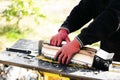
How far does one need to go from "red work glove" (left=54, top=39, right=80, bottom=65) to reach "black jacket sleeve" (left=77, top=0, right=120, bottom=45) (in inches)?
3.4

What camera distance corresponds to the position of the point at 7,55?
259cm

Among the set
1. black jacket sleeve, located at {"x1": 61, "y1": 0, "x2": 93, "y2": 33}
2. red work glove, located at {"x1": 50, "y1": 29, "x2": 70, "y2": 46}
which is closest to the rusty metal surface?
red work glove, located at {"x1": 50, "y1": 29, "x2": 70, "y2": 46}

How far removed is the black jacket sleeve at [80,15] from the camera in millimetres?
2947

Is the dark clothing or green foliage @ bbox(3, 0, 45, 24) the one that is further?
green foliage @ bbox(3, 0, 45, 24)

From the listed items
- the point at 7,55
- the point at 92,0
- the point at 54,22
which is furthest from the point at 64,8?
the point at 7,55

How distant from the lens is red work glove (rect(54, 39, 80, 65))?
2.35 m

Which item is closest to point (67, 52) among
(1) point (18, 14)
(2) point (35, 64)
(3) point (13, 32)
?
(2) point (35, 64)

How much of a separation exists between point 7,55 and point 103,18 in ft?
2.85

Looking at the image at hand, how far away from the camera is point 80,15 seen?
2.99 m

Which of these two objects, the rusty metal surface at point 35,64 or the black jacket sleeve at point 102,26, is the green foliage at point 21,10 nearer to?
the rusty metal surface at point 35,64

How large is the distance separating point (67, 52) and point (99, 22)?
373mm

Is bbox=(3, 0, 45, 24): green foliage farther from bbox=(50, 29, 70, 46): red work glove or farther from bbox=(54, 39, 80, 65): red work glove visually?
bbox=(54, 39, 80, 65): red work glove

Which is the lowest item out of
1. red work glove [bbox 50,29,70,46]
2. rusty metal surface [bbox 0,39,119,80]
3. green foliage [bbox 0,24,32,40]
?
rusty metal surface [bbox 0,39,119,80]

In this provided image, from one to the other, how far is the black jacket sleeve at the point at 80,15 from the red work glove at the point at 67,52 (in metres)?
0.55
